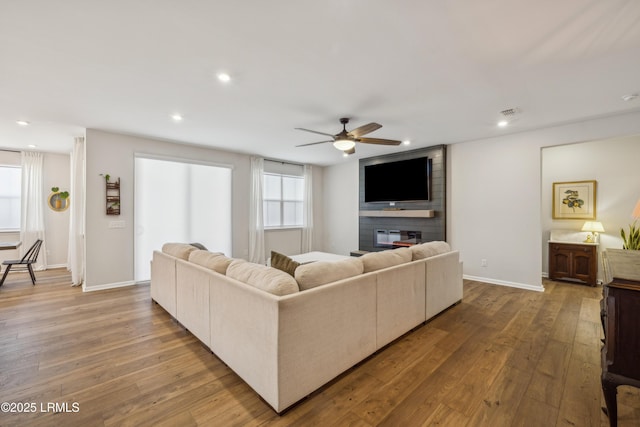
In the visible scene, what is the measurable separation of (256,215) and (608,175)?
6805 mm

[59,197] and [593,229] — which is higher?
[59,197]

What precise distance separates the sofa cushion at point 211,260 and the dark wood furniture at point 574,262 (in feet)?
18.9

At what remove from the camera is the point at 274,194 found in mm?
A: 6992

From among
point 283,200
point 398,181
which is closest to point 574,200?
point 398,181

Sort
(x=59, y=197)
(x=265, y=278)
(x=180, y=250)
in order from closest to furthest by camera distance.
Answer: (x=265, y=278) → (x=180, y=250) → (x=59, y=197)

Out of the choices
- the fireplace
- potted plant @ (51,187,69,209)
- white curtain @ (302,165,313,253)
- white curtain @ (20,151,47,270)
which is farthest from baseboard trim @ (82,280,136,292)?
the fireplace

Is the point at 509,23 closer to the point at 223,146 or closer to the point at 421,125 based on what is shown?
the point at 421,125

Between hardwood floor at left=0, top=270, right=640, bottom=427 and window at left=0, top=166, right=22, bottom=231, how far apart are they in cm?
355

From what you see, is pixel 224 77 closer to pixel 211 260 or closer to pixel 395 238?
pixel 211 260

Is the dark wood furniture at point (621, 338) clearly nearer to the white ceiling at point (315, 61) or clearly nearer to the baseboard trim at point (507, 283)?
the white ceiling at point (315, 61)

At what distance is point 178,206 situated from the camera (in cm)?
539

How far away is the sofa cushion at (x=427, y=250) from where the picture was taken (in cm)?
315

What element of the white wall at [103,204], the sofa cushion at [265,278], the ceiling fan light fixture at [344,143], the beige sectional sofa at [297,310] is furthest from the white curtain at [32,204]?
the ceiling fan light fixture at [344,143]

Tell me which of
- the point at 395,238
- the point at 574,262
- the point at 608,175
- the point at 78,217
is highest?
the point at 608,175
